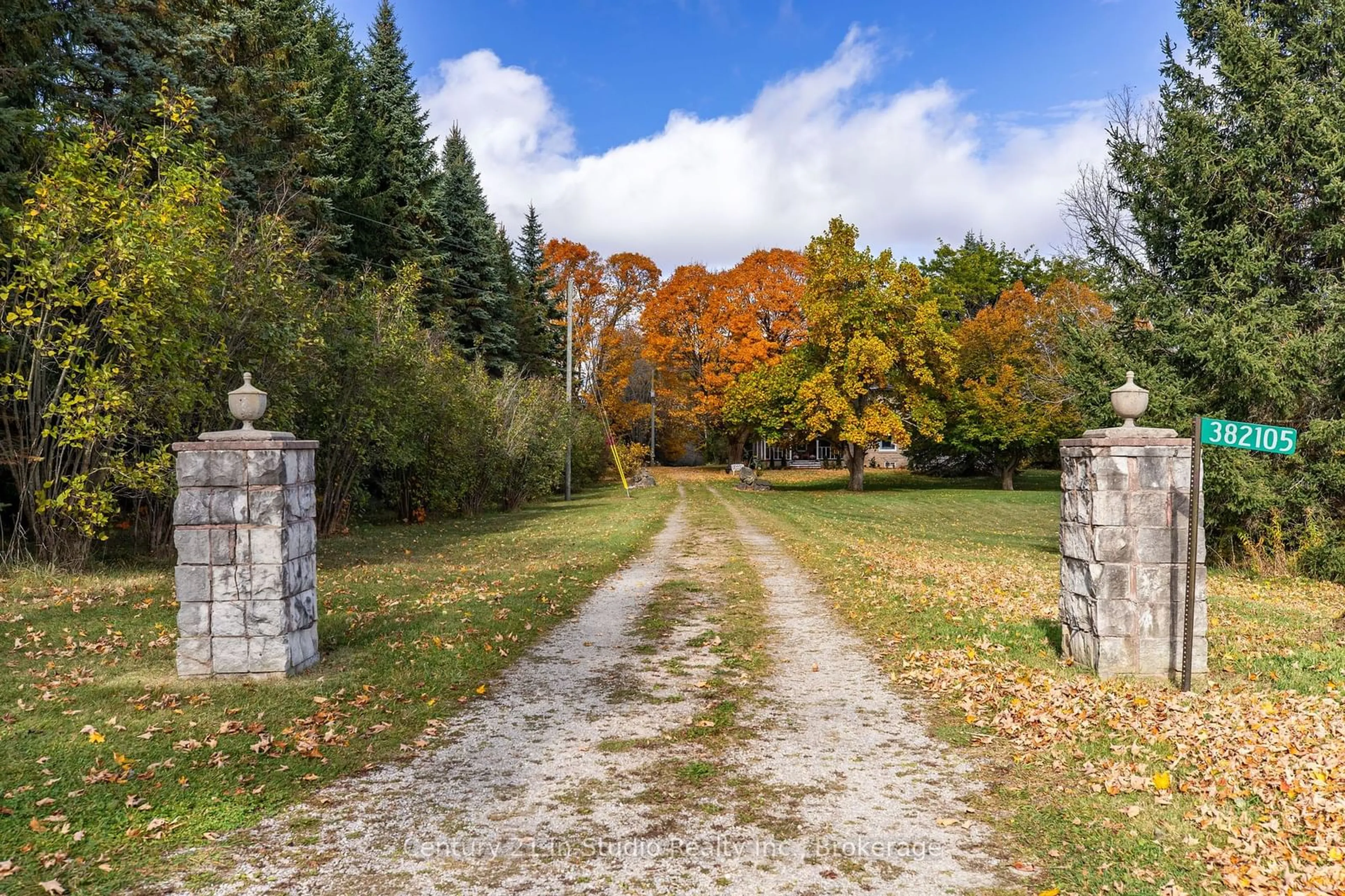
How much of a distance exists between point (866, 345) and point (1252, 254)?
17.6 m

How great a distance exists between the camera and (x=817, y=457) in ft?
190

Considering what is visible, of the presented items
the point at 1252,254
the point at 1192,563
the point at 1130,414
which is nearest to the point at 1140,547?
the point at 1192,563

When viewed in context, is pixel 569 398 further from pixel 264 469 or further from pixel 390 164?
pixel 264 469

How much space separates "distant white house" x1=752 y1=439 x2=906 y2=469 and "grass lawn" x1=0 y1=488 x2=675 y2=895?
40.7m

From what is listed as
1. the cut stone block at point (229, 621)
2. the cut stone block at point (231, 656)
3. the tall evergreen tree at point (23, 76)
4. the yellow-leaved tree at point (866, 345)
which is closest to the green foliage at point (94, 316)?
the tall evergreen tree at point (23, 76)

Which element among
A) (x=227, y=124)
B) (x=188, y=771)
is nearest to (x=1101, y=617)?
(x=188, y=771)

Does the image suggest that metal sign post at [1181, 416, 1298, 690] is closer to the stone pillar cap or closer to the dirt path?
the stone pillar cap

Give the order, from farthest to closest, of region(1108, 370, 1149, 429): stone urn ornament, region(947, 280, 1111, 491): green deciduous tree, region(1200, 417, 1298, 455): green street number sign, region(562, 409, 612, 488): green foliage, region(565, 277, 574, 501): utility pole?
region(947, 280, 1111, 491): green deciduous tree, region(562, 409, 612, 488): green foliage, region(565, 277, 574, 501): utility pole, region(1108, 370, 1149, 429): stone urn ornament, region(1200, 417, 1298, 455): green street number sign

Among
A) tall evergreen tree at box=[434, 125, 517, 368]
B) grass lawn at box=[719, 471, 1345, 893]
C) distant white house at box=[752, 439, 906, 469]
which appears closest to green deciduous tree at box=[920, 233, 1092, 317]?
distant white house at box=[752, 439, 906, 469]

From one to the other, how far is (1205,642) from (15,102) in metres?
18.0

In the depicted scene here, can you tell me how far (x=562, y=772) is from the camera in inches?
192

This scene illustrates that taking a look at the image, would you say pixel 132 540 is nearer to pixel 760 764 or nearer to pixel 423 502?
pixel 423 502

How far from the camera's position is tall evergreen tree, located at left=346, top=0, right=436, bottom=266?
1111 inches

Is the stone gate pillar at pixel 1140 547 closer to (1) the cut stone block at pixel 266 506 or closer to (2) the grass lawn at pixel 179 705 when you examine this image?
(2) the grass lawn at pixel 179 705
